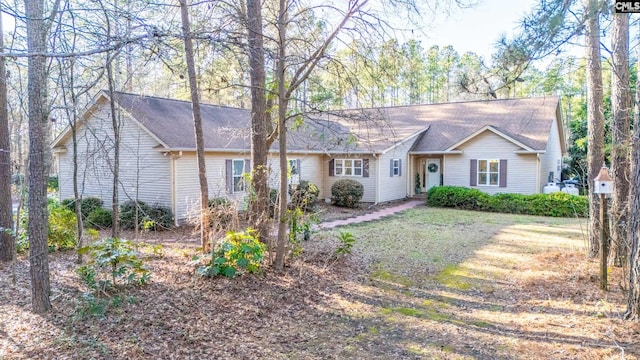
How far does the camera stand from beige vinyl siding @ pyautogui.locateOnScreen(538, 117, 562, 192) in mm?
18391

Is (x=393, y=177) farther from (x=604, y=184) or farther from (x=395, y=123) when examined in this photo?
(x=604, y=184)

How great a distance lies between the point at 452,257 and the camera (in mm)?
8984

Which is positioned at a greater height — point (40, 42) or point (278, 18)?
point (278, 18)

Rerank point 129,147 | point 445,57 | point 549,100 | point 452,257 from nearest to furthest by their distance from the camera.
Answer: point 452,257 < point 129,147 < point 549,100 < point 445,57

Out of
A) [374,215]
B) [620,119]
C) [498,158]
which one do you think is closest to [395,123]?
[498,158]

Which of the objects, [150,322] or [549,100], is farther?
[549,100]

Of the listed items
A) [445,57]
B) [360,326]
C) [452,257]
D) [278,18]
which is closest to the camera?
[360,326]

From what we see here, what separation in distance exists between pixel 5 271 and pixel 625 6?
10147 millimetres

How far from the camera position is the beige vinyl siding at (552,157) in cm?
1839

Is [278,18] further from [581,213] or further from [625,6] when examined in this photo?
[581,213]

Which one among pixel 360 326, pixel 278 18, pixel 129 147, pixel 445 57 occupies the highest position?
pixel 445 57

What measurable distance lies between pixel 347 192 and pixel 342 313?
449 inches

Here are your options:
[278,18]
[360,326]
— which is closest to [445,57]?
[278,18]

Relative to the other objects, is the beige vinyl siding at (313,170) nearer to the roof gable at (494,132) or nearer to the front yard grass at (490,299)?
the roof gable at (494,132)
